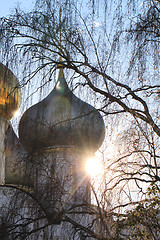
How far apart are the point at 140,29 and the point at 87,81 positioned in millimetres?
948

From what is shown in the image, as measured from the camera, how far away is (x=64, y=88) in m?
5.46

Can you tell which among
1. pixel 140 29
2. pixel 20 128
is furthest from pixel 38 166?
pixel 140 29

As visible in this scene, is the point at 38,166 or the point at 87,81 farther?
the point at 38,166

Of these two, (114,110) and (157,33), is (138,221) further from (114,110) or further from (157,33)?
(157,33)

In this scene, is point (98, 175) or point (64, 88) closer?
point (98, 175)

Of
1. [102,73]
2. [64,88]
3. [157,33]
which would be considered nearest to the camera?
[157,33]

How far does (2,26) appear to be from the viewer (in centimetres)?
514

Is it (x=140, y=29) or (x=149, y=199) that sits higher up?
(x=140, y=29)

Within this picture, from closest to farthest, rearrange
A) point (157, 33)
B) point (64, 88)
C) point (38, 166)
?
1. point (157, 33)
2. point (64, 88)
3. point (38, 166)

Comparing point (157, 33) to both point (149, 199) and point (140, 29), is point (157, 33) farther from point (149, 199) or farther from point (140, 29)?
point (149, 199)

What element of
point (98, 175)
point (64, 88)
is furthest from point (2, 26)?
point (98, 175)

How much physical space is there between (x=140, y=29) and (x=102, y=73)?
2.28 feet

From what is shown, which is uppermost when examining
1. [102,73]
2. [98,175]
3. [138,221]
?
[102,73]

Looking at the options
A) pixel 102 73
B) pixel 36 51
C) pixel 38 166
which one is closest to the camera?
pixel 102 73
